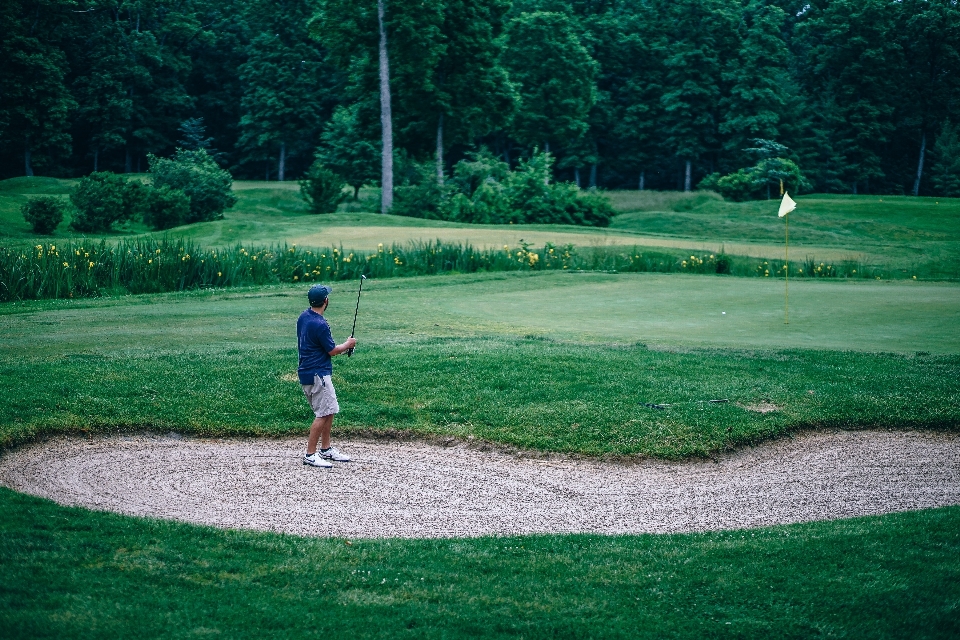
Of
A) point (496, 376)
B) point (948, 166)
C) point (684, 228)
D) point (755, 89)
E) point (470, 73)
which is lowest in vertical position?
point (496, 376)

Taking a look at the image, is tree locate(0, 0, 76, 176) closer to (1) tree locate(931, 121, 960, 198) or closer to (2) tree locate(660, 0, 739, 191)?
(2) tree locate(660, 0, 739, 191)

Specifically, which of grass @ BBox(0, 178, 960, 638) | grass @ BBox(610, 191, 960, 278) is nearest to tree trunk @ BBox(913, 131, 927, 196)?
grass @ BBox(610, 191, 960, 278)

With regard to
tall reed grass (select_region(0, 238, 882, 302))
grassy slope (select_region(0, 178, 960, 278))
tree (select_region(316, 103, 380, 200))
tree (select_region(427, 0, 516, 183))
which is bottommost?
tall reed grass (select_region(0, 238, 882, 302))

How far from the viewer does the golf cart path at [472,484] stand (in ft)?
26.4

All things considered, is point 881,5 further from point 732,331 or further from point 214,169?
point 732,331

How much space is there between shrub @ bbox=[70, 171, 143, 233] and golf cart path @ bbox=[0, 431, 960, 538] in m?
28.3

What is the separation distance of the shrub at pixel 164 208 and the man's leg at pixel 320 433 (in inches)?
1165

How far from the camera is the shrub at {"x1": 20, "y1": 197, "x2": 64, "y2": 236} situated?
33.4 metres

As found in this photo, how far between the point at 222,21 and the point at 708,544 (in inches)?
3160

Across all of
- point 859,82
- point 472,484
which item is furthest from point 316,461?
point 859,82

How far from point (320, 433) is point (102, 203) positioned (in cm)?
2974

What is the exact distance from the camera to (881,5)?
229ft

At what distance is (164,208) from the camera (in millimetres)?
37094

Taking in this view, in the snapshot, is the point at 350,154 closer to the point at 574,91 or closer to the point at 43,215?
the point at 574,91
